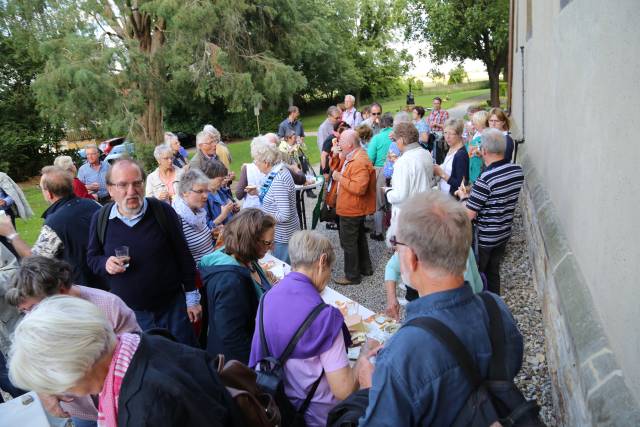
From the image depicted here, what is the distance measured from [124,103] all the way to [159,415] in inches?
468

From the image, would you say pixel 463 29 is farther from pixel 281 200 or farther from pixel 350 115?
pixel 281 200

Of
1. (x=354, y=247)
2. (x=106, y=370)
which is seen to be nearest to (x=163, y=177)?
(x=354, y=247)

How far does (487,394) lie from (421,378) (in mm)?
229

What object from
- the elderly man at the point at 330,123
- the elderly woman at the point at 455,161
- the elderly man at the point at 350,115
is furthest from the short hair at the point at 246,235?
the elderly man at the point at 350,115

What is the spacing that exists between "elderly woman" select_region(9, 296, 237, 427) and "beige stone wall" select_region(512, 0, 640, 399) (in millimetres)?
1752

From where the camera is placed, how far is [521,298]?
512 centimetres

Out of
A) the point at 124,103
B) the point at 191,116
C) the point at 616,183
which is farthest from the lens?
the point at 191,116

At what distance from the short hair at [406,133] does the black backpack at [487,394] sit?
137 inches

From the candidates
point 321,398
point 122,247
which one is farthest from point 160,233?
point 321,398

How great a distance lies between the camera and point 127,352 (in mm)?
1646

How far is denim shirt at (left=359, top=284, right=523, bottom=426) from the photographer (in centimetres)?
143

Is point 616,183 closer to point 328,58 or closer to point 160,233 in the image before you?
point 160,233

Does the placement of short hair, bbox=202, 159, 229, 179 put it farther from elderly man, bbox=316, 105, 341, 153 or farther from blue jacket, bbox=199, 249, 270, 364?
elderly man, bbox=316, 105, 341, 153

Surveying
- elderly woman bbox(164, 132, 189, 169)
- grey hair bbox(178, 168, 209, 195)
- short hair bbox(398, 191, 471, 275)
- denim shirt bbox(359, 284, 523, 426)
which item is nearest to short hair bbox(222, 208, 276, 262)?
grey hair bbox(178, 168, 209, 195)
